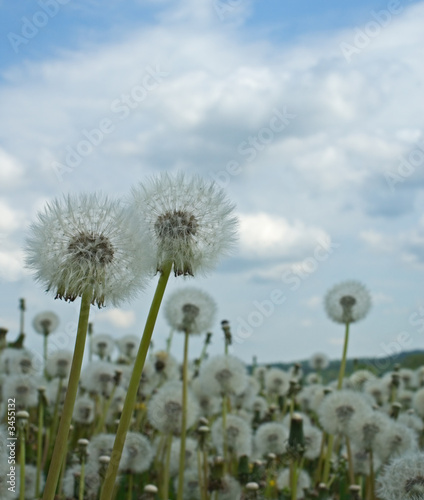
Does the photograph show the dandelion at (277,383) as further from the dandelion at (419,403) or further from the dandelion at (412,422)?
the dandelion at (412,422)

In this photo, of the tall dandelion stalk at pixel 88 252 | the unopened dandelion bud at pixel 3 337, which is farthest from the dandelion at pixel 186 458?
the tall dandelion stalk at pixel 88 252

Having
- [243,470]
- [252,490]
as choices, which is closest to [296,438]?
[252,490]

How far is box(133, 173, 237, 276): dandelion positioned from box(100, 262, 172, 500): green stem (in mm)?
306

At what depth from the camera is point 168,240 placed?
247 centimetres

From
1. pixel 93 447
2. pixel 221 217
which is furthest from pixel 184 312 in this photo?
pixel 221 217

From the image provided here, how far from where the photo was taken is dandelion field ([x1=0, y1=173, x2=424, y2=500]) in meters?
2.31

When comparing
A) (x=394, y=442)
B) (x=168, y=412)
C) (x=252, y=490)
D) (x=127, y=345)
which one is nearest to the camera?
(x=252, y=490)

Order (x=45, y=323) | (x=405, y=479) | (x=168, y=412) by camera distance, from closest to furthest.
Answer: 1. (x=405, y=479)
2. (x=168, y=412)
3. (x=45, y=323)

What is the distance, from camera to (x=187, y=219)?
2.59m

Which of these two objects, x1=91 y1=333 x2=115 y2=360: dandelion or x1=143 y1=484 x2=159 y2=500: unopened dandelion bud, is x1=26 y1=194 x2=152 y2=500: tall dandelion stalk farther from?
x1=91 y1=333 x2=115 y2=360: dandelion

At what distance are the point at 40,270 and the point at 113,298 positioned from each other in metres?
A: 0.30

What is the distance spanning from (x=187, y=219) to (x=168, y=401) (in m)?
3.19

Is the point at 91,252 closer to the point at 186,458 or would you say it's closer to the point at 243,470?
the point at 243,470

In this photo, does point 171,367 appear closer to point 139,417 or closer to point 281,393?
point 139,417
